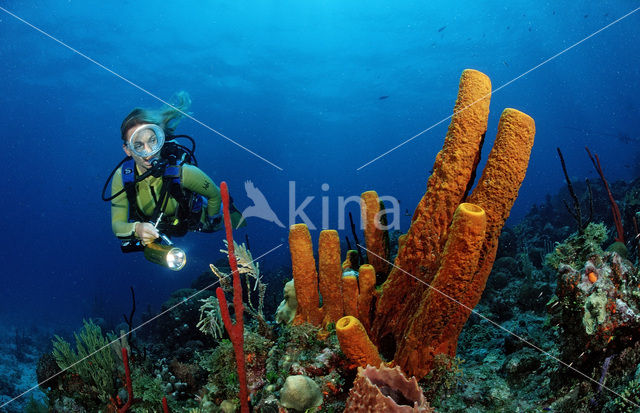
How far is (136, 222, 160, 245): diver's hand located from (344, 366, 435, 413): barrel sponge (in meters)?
3.04

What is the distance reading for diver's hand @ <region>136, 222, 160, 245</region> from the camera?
376 cm

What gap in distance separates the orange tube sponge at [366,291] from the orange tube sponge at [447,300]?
0.54 m

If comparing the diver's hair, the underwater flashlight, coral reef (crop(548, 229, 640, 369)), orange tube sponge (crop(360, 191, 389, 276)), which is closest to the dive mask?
the diver's hair

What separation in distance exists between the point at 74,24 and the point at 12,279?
6537 centimetres

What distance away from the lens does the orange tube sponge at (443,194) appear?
2492 millimetres

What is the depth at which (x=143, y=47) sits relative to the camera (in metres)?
23.8

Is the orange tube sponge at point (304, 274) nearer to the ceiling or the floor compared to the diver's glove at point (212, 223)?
nearer to the floor

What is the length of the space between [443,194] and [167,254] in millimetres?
3155

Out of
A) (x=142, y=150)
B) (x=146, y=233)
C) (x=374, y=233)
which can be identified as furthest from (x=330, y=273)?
(x=142, y=150)

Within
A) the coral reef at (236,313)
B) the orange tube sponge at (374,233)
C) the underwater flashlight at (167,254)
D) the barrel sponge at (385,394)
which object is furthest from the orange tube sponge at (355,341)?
the underwater flashlight at (167,254)

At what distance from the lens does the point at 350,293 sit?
3.10 meters

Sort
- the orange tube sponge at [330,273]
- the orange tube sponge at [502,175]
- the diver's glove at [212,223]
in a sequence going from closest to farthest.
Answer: the orange tube sponge at [502,175]
the orange tube sponge at [330,273]
the diver's glove at [212,223]

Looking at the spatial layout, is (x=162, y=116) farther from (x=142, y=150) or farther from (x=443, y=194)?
(x=443, y=194)

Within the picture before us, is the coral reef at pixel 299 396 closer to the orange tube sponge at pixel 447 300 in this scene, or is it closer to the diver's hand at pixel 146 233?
the orange tube sponge at pixel 447 300
